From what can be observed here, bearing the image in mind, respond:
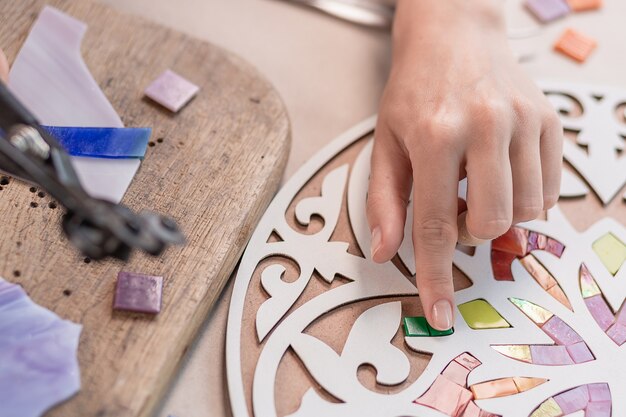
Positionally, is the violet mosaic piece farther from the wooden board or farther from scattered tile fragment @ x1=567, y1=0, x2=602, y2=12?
scattered tile fragment @ x1=567, y1=0, x2=602, y2=12

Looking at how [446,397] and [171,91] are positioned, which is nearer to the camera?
[446,397]

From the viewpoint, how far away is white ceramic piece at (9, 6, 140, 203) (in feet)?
2.31

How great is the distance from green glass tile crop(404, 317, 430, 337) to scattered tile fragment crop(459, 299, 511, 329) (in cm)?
4

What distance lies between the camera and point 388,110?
0.76 meters

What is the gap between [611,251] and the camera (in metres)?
0.75

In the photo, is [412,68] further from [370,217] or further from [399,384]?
[399,384]

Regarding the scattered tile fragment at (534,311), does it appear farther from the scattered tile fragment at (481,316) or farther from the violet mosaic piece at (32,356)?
the violet mosaic piece at (32,356)

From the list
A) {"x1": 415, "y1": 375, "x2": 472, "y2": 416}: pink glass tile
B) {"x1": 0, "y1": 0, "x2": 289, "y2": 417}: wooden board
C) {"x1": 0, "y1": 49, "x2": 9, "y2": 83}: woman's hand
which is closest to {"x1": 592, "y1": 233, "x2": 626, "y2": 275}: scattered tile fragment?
{"x1": 415, "y1": 375, "x2": 472, "y2": 416}: pink glass tile

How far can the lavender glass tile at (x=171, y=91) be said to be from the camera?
0.76m

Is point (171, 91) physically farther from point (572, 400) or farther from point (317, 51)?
point (572, 400)

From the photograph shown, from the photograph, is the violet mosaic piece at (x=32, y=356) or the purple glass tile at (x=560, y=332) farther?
the purple glass tile at (x=560, y=332)

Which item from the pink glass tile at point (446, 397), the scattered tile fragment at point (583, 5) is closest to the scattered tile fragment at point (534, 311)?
the pink glass tile at point (446, 397)

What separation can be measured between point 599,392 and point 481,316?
12 centimetres

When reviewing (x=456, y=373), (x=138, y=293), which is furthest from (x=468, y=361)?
(x=138, y=293)
